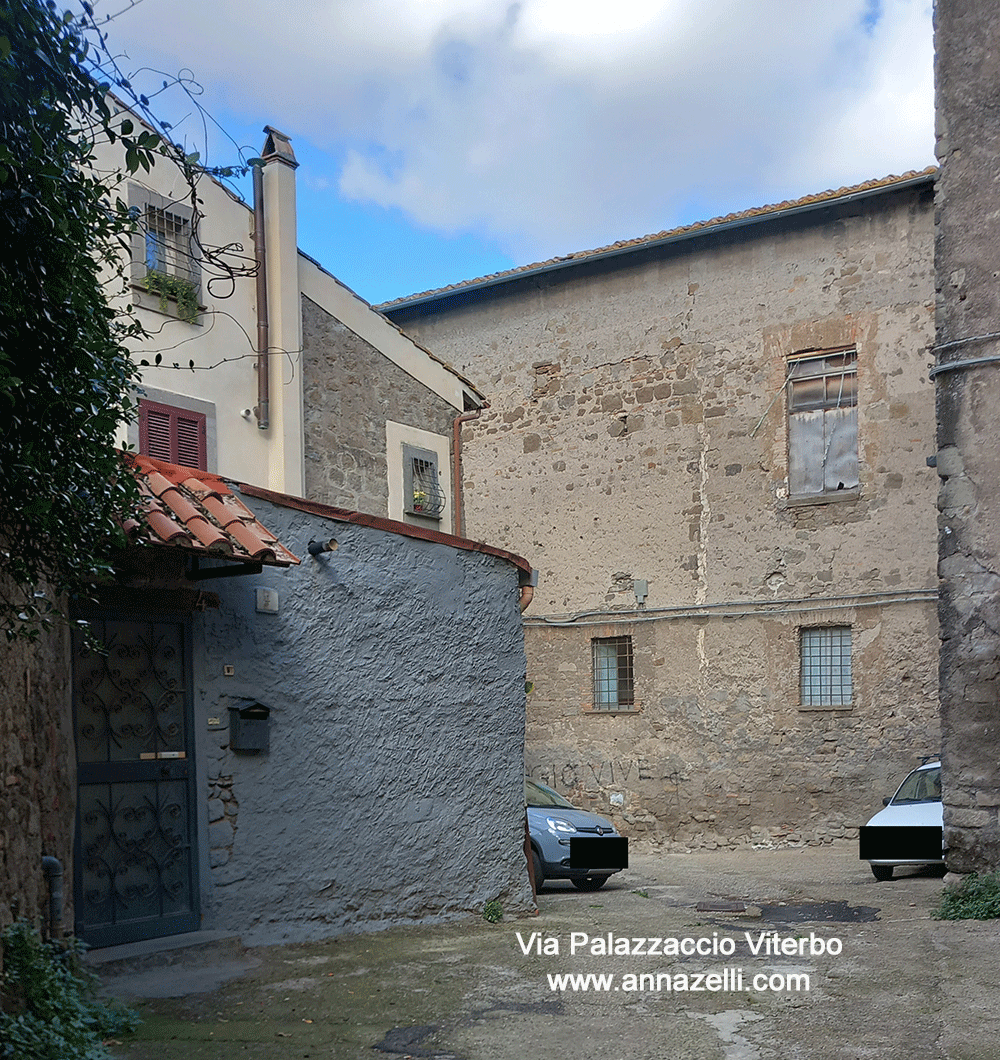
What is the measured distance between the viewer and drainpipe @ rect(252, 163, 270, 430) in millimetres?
12797

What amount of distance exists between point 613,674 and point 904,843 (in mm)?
6669

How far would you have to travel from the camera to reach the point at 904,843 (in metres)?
12.4

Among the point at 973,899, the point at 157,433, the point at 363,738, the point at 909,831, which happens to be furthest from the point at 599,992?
the point at 157,433

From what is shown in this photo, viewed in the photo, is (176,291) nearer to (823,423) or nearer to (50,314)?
(50,314)

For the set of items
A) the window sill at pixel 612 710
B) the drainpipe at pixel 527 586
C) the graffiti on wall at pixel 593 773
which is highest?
the drainpipe at pixel 527 586

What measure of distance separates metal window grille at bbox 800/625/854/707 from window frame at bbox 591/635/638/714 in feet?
8.88

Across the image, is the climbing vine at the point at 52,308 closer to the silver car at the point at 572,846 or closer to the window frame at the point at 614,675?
the silver car at the point at 572,846

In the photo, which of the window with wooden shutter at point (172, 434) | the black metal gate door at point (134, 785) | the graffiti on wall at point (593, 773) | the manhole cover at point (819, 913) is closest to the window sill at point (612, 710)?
the graffiti on wall at point (593, 773)

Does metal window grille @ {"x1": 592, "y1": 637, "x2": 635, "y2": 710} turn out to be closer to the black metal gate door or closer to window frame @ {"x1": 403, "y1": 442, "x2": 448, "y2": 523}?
window frame @ {"x1": 403, "y1": 442, "x2": 448, "y2": 523}

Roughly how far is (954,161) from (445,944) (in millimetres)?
7504

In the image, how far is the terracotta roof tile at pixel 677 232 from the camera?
53.1 ft

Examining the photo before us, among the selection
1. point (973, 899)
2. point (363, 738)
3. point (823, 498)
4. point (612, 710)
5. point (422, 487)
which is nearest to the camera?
point (363, 738)

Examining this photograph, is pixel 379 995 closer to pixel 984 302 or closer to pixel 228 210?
pixel 984 302

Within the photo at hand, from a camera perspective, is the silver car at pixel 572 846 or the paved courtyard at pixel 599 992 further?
the silver car at pixel 572 846
